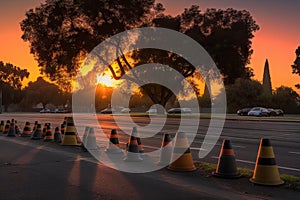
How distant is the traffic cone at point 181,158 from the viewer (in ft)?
24.6

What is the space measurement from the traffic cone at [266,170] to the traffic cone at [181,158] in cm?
143

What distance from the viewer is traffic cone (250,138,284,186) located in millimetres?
6309

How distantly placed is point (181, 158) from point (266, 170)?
1.78 metres

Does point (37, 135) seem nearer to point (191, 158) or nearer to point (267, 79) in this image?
point (191, 158)

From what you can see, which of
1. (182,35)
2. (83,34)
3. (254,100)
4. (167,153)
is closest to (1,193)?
(167,153)

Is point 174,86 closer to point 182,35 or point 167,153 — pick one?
point 182,35

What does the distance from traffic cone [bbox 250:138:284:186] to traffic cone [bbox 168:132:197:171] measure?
4.69 ft

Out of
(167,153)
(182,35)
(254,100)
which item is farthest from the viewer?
(254,100)

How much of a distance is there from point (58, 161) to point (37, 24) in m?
29.3

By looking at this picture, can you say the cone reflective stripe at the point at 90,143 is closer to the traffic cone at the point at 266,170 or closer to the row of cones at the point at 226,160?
the row of cones at the point at 226,160

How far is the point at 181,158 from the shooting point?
752cm

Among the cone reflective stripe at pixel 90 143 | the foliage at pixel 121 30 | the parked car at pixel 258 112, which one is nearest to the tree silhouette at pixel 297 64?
the parked car at pixel 258 112

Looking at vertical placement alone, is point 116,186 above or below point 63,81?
below

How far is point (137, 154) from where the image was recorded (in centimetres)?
871
